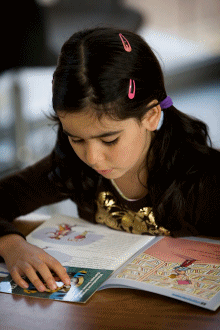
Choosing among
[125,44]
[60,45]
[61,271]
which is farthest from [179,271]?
[60,45]

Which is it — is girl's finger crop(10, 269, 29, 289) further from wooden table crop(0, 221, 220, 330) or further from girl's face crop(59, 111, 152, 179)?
girl's face crop(59, 111, 152, 179)

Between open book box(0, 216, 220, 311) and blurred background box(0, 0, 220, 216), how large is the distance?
4.29 ft

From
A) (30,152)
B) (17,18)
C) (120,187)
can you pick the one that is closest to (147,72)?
(120,187)

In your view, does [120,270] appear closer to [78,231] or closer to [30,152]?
[78,231]

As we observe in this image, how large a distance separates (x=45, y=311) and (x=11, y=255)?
0.20 m

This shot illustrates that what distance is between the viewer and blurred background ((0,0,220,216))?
230 cm

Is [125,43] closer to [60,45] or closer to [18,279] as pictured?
[18,279]

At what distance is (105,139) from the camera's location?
2.71ft

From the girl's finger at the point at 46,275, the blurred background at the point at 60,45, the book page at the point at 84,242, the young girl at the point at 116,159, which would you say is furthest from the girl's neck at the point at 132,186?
the blurred background at the point at 60,45

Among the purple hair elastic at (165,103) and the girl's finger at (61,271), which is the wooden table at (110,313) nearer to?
the girl's finger at (61,271)

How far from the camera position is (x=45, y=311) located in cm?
66

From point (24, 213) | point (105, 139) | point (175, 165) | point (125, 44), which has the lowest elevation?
point (24, 213)

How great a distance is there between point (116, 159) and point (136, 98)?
132 millimetres

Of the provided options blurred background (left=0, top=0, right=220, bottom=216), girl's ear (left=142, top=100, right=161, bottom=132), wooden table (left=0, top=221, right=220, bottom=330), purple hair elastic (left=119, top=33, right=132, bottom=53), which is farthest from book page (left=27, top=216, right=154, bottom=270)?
blurred background (left=0, top=0, right=220, bottom=216)
